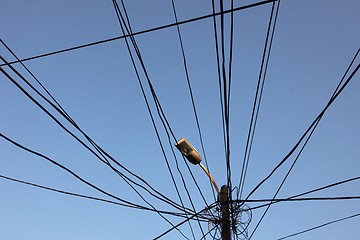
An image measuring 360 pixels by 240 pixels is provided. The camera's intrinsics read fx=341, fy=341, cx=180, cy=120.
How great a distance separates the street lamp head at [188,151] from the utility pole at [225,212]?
0.71m

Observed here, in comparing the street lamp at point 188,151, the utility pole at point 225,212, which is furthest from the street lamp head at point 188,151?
the utility pole at point 225,212

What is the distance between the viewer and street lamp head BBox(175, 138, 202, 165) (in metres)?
4.79

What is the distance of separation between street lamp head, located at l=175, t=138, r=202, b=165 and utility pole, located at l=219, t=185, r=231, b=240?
2.35 feet

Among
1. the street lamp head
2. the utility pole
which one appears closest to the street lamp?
the street lamp head

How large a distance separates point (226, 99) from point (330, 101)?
1051 mm

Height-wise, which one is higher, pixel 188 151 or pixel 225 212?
pixel 188 151

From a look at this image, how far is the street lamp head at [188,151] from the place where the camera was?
479 cm

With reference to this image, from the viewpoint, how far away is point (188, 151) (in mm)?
4859

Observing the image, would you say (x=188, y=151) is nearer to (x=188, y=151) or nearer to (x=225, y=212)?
(x=188, y=151)

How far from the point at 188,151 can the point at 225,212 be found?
108 centimetres

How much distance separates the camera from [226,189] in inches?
208

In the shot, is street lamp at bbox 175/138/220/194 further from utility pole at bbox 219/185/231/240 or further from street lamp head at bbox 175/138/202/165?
utility pole at bbox 219/185/231/240

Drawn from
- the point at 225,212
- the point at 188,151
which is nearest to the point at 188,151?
the point at 188,151

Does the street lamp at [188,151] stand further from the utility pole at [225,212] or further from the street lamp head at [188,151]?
the utility pole at [225,212]
